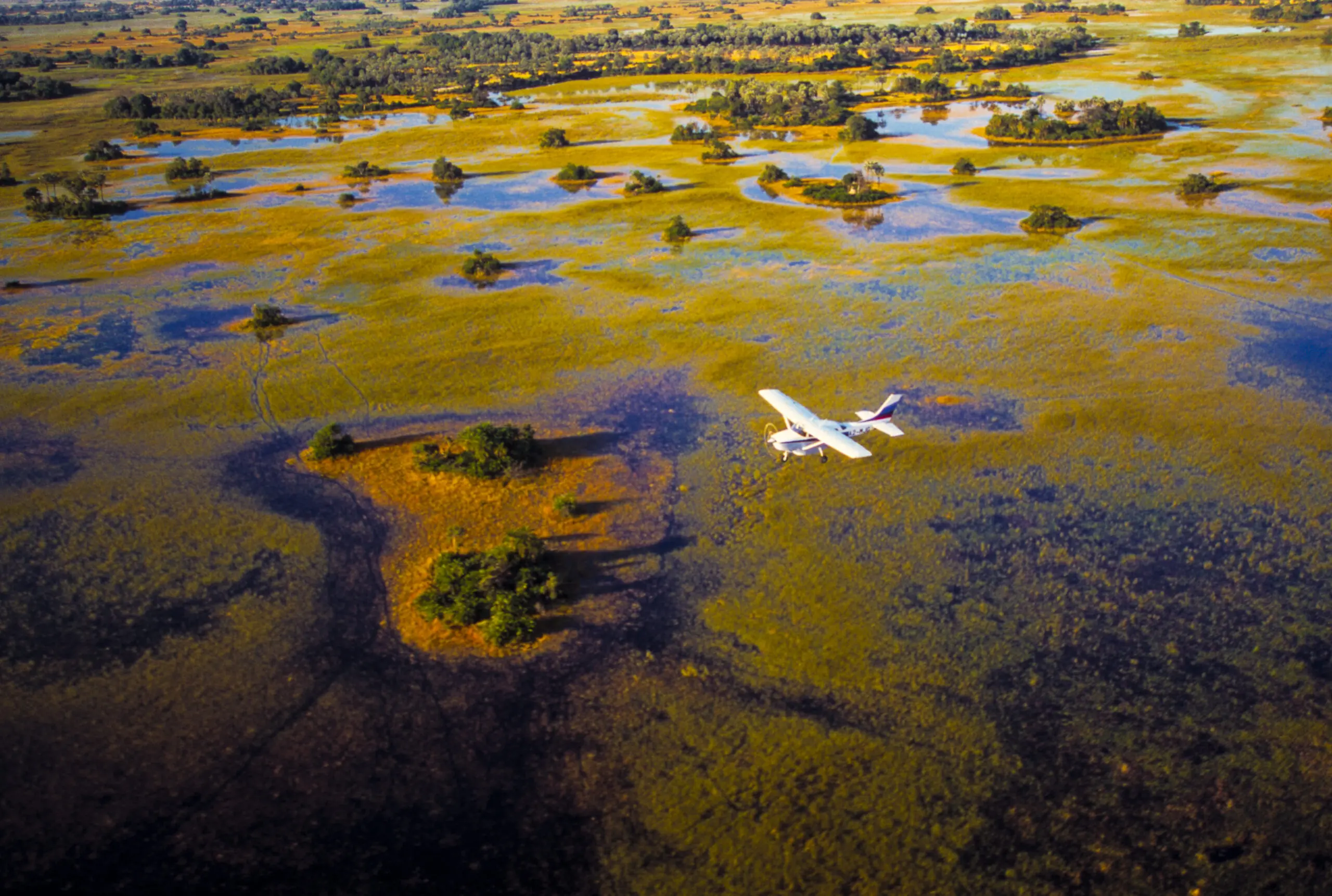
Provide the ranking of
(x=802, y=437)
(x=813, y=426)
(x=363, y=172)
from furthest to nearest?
(x=363, y=172) < (x=802, y=437) < (x=813, y=426)

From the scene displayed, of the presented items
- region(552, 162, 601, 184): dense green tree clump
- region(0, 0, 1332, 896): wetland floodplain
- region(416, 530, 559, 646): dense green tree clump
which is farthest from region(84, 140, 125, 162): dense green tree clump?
region(416, 530, 559, 646): dense green tree clump

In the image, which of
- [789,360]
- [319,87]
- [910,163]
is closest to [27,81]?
[319,87]

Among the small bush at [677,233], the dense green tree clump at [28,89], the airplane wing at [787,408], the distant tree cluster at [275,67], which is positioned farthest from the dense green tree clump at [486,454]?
the distant tree cluster at [275,67]

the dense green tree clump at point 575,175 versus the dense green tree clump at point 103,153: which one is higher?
the dense green tree clump at point 103,153

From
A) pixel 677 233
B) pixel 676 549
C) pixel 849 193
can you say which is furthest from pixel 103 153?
pixel 676 549

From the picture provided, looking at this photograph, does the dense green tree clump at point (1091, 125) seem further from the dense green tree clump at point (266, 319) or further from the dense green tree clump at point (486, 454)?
the dense green tree clump at point (266, 319)

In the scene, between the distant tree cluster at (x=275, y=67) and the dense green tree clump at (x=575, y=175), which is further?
Result: the distant tree cluster at (x=275, y=67)

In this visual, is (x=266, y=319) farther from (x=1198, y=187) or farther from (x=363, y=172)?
(x=1198, y=187)

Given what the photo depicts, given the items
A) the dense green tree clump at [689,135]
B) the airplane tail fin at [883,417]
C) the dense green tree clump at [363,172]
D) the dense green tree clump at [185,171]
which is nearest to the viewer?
the airplane tail fin at [883,417]
